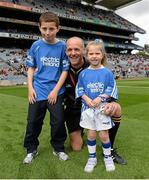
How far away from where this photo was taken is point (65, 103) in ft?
17.6

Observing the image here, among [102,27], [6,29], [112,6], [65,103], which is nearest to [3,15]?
[6,29]

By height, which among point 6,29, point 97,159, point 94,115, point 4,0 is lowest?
point 97,159

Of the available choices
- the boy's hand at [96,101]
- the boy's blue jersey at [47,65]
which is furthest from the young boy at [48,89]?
the boy's hand at [96,101]

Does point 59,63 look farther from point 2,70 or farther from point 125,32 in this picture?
point 125,32

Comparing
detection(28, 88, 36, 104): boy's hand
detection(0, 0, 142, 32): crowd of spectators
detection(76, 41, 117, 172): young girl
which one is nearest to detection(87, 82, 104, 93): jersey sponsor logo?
detection(76, 41, 117, 172): young girl

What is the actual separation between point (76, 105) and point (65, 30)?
181 feet

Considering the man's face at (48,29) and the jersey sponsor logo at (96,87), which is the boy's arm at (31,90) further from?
the jersey sponsor logo at (96,87)

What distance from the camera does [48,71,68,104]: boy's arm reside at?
4686 mm

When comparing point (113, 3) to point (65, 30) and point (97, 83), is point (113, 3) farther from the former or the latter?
point (97, 83)

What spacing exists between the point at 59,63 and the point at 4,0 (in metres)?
45.9

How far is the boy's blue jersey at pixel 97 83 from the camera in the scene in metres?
4.36

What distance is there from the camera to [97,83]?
4352 millimetres

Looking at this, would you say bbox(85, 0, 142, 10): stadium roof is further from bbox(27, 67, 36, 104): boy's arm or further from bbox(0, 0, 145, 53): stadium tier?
bbox(27, 67, 36, 104): boy's arm

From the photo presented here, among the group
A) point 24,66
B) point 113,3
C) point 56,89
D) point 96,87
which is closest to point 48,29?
point 56,89
